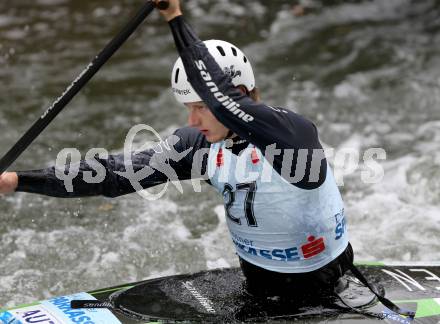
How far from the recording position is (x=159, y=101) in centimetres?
845

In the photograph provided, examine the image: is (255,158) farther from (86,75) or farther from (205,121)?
A: (86,75)

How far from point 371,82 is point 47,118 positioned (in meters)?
6.00

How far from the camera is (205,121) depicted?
3.33m

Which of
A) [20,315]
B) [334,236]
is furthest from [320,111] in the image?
[20,315]

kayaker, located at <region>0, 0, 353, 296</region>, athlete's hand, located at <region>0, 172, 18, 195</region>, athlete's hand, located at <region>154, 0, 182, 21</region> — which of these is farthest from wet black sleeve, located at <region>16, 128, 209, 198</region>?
athlete's hand, located at <region>154, 0, 182, 21</region>

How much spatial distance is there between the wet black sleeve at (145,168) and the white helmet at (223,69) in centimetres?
46

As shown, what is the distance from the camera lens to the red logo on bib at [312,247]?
3589 mm

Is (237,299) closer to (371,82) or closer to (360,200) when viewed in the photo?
(360,200)

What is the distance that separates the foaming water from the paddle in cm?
189

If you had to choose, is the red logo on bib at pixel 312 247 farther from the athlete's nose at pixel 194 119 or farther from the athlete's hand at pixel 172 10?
the athlete's hand at pixel 172 10

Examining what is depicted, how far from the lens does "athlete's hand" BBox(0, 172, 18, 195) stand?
345 centimetres

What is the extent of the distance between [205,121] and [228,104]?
287mm

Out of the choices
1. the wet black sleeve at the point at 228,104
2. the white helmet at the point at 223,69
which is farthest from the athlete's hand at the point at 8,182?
the wet black sleeve at the point at 228,104

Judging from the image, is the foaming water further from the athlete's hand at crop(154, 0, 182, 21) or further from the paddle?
the athlete's hand at crop(154, 0, 182, 21)
